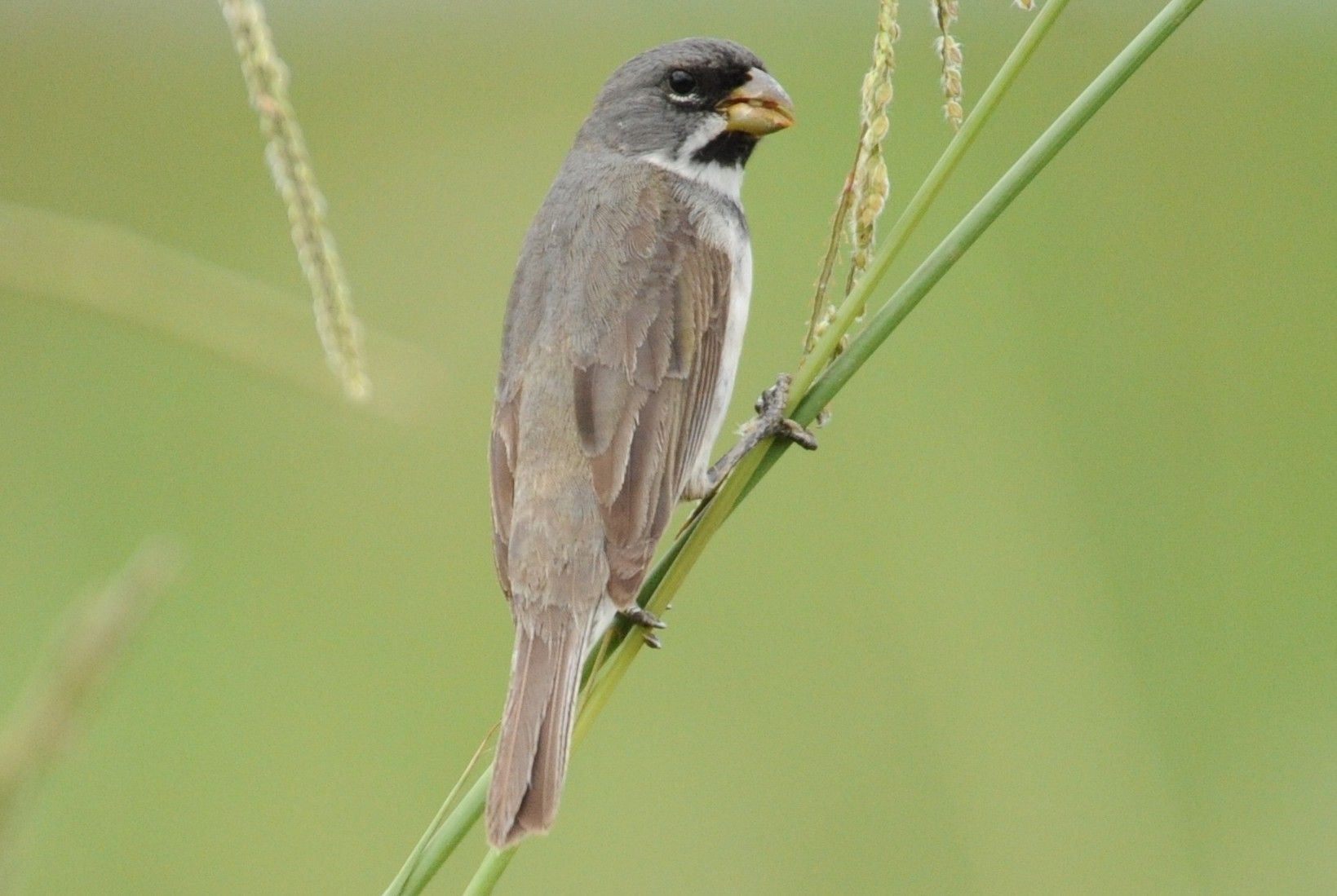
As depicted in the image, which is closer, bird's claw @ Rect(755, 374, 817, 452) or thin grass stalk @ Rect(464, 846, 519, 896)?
thin grass stalk @ Rect(464, 846, 519, 896)

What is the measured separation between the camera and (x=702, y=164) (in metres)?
3.91

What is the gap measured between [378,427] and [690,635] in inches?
88.3

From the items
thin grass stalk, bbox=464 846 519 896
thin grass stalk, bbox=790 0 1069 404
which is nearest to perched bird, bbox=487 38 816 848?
thin grass stalk, bbox=790 0 1069 404

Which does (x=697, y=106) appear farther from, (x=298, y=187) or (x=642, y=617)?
(x=298, y=187)

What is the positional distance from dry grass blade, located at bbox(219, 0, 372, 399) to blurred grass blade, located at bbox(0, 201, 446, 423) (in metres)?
0.13

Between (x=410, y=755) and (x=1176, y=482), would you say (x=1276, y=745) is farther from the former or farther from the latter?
(x=410, y=755)

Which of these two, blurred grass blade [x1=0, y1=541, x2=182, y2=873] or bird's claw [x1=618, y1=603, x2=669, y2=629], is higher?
bird's claw [x1=618, y1=603, x2=669, y2=629]

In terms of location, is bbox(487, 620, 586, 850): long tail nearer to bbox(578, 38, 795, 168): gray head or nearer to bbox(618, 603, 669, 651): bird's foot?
bbox(618, 603, 669, 651): bird's foot

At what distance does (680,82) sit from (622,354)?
0.86m

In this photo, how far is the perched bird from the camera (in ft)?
10.2

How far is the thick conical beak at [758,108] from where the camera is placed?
150 inches

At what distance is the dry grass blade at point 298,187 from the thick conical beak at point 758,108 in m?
2.08

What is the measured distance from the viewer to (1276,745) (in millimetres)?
5289

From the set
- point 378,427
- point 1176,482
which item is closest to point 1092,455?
point 1176,482
